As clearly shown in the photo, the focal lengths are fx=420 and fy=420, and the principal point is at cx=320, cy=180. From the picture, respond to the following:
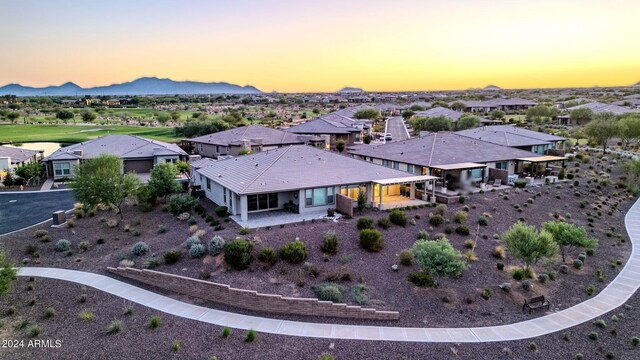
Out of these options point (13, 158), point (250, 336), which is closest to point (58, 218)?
point (250, 336)

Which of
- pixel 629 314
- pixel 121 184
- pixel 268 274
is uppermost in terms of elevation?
pixel 121 184

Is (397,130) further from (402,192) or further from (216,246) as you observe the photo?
(216,246)

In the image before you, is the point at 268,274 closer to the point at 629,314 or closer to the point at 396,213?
the point at 396,213

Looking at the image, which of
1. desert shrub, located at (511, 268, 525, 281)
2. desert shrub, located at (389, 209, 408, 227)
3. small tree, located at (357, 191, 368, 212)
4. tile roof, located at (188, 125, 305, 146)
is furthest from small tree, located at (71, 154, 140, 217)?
desert shrub, located at (511, 268, 525, 281)

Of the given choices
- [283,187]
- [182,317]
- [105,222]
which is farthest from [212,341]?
[105,222]

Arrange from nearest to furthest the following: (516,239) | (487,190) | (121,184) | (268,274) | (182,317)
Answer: (182,317)
(268,274)
(516,239)
(121,184)
(487,190)

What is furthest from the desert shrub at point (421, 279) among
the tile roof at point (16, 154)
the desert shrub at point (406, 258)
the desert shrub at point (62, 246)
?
the tile roof at point (16, 154)

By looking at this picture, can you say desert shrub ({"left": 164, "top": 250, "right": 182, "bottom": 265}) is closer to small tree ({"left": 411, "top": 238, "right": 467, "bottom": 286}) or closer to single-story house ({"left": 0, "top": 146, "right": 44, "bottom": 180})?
small tree ({"left": 411, "top": 238, "right": 467, "bottom": 286})
